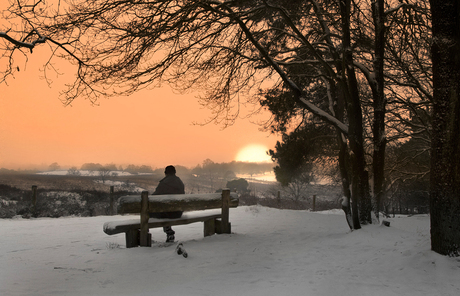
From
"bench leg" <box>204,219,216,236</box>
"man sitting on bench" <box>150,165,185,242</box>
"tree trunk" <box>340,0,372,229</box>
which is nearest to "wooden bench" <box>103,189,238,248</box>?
"bench leg" <box>204,219,216,236</box>

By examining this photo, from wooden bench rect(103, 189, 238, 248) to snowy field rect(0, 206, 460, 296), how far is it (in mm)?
358

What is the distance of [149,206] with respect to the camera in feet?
20.5

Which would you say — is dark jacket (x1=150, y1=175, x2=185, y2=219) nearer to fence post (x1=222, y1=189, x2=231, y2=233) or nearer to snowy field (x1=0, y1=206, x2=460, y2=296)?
fence post (x1=222, y1=189, x2=231, y2=233)

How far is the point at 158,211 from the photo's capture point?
20.8 feet

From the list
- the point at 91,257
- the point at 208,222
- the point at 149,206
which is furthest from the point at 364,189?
the point at 91,257

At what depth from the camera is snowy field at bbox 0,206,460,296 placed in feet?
12.8

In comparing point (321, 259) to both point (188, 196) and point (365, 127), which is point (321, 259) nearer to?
point (188, 196)

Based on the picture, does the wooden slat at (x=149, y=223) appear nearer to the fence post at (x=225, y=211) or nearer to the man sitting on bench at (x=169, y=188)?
the fence post at (x=225, y=211)

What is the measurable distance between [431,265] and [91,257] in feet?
18.3

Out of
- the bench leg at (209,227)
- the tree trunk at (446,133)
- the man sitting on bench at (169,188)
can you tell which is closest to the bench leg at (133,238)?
the man sitting on bench at (169,188)

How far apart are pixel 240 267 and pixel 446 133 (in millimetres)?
3839

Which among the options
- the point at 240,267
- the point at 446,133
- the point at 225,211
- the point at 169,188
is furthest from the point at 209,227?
the point at 446,133

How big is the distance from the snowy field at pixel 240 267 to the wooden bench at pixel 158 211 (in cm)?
36

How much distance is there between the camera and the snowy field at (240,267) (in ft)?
12.8
